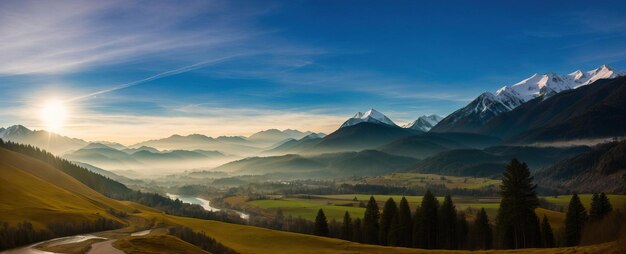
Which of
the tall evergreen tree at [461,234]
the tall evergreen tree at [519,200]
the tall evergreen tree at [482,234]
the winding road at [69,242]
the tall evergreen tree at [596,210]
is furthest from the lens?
the tall evergreen tree at [461,234]

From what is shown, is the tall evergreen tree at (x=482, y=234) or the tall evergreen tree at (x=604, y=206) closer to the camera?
the tall evergreen tree at (x=604, y=206)

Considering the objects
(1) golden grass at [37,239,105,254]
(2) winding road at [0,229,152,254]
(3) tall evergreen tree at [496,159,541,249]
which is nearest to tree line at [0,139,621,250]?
(3) tall evergreen tree at [496,159,541,249]

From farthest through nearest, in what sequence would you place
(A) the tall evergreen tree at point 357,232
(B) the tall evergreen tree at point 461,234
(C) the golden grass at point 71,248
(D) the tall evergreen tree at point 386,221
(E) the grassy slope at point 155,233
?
(A) the tall evergreen tree at point 357,232 → (D) the tall evergreen tree at point 386,221 → (B) the tall evergreen tree at point 461,234 → (E) the grassy slope at point 155,233 → (C) the golden grass at point 71,248

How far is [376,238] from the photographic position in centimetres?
11381

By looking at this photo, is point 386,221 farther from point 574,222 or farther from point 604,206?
point 604,206

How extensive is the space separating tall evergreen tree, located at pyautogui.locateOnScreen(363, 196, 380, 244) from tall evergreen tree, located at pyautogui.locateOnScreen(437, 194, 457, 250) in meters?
15.1

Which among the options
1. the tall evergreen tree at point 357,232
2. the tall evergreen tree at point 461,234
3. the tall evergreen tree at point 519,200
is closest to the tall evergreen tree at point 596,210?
the tall evergreen tree at point 519,200

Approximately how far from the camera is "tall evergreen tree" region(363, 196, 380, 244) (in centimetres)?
11369

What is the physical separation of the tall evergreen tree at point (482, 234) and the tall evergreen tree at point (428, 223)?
1188 centimetres

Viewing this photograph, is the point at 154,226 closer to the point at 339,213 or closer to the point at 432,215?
the point at 432,215

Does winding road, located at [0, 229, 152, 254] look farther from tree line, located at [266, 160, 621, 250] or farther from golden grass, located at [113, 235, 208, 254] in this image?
tree line, located at [266, 160, 621, 250]

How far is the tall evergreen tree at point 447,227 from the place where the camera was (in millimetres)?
105250

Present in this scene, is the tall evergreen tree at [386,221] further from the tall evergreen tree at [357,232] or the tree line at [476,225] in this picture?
the tall evergreen tree at [357,232]

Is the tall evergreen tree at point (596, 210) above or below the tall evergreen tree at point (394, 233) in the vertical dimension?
above
